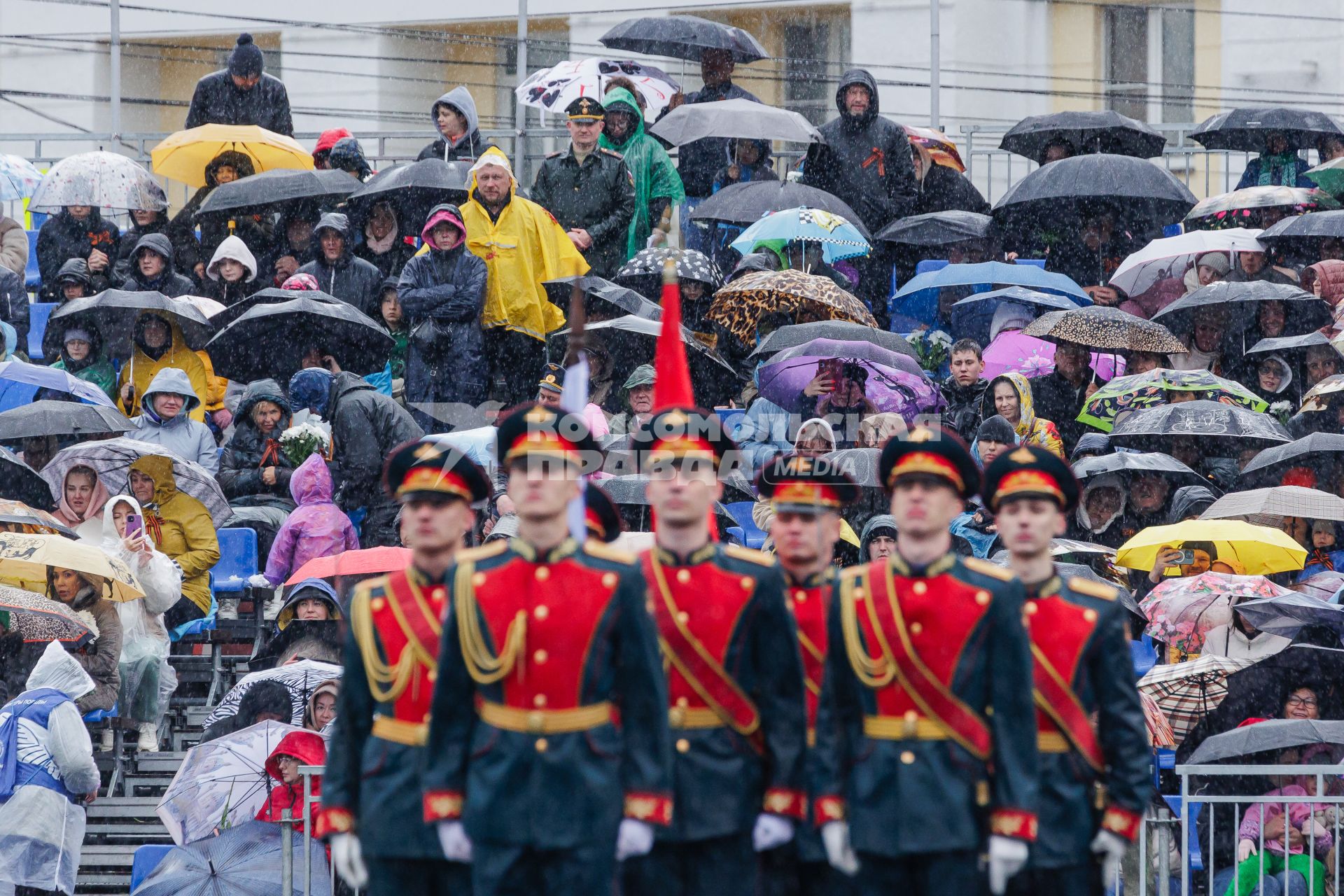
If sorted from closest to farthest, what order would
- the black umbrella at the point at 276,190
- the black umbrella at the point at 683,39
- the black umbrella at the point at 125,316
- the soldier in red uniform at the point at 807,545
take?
the soldier in red uniform at the point at 807,545, the black umbrella at the point at 125,316, the black umbrella at the point at 276,190, the black umbrella at the point at 683,39

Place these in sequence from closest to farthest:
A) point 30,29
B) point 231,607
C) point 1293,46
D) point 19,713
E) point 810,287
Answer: point 19,713
point 231,607
point 810,287
point 1293,46
point 30,29

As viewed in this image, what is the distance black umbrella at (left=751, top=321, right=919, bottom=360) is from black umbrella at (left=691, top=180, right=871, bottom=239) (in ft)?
6.90

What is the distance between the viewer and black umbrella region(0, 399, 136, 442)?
1315 cm

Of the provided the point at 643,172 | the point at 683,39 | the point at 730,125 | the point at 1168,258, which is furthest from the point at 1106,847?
the point at 683,39

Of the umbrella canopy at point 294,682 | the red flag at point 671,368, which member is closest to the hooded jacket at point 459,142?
the umbrella canopy at point 294,682

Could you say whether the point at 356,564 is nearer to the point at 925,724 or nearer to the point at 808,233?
the point at 808,233

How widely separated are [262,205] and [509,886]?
1071 cm

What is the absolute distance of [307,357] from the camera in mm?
14477

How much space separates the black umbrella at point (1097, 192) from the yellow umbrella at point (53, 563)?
7477 mm

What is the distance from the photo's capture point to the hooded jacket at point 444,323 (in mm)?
14188

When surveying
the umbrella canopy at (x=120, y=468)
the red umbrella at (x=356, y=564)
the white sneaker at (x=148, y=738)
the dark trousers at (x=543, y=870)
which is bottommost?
the white sneaker at (x=148, y=738)

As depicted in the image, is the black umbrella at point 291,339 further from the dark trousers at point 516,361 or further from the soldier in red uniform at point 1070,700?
the soldier in red uniform at point 1070,700

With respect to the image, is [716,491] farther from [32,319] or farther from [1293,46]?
[1293,46]

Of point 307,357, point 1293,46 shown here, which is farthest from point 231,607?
point 1293,46
